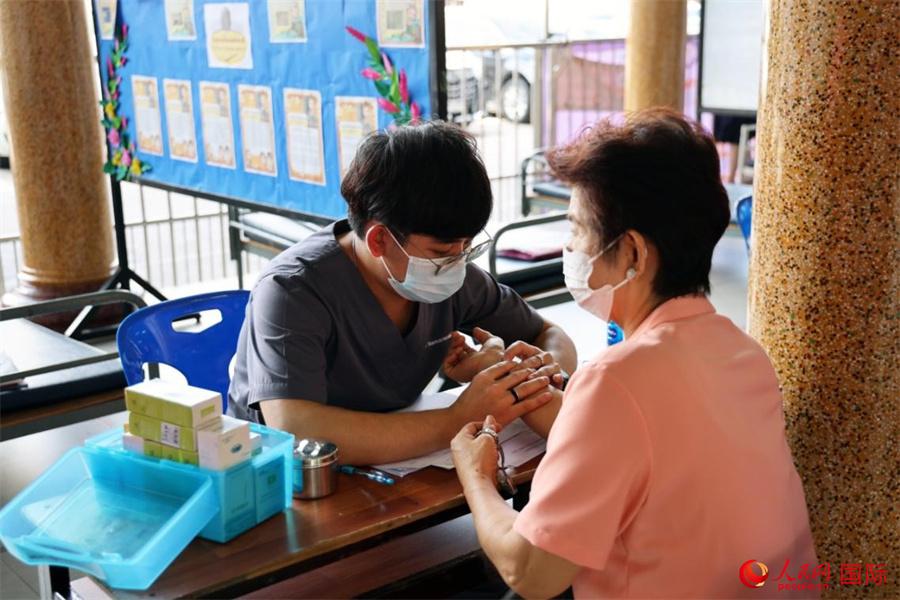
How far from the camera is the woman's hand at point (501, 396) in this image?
79.3 inches

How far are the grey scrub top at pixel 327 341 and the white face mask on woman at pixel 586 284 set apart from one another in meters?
0.63

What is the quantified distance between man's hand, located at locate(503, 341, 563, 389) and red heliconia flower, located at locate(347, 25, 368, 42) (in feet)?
4.80

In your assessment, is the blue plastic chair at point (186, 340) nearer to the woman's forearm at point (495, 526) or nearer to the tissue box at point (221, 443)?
the tissue box at point (221, 443)

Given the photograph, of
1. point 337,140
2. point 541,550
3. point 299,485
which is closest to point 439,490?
point 299,485

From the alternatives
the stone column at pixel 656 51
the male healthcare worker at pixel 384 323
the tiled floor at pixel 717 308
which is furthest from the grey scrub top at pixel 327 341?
the stone column at pixel 656 51

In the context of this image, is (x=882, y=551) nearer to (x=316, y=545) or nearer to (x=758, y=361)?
(x=758, y=361)

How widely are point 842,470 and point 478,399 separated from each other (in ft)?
2.23

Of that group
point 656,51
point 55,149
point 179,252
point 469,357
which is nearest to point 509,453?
point 469,357

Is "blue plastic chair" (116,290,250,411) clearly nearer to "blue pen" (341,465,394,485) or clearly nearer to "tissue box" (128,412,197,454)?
"blue pen" (341,465,394,485)

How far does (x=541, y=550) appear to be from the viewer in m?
1.44

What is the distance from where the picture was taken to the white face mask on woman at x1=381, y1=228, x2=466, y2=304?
6.97ft

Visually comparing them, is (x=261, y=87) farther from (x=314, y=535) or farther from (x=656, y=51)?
(x=656, y=51)

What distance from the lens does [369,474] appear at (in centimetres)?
189

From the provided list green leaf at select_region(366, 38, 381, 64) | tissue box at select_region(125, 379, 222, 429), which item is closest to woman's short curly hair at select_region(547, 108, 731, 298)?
tissue box at select_region(125, 379, 222, 429)
